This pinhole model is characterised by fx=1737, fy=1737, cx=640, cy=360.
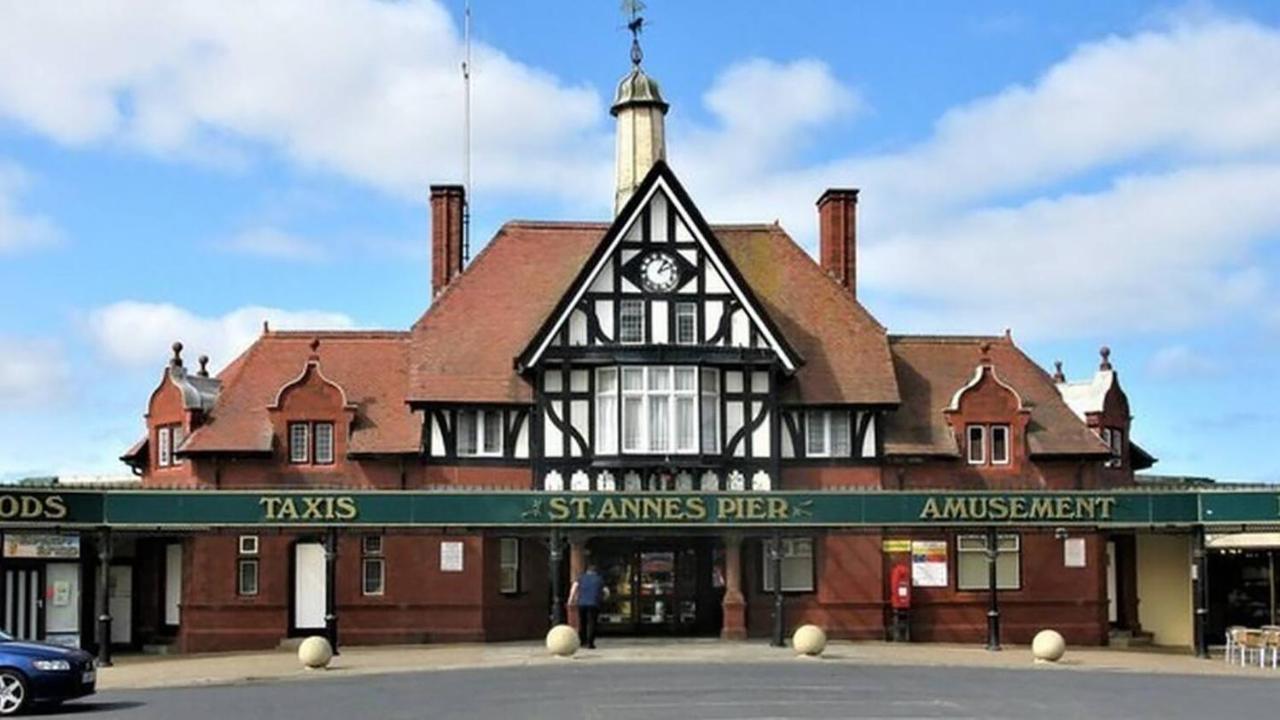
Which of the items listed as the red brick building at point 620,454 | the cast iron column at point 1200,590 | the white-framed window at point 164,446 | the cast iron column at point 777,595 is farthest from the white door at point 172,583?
the cast iron column at point 1200,590

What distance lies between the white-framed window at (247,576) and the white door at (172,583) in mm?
1534

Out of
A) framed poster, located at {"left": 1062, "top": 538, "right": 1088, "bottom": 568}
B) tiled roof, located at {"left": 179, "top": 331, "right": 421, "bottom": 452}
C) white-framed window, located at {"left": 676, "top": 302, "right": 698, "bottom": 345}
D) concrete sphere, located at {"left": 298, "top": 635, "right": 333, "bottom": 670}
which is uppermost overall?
white-framed window, located at {"left": 676, "top": 302, "right": 698, "bottom": 345}

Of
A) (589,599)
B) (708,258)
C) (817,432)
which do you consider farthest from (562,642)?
(708,258)

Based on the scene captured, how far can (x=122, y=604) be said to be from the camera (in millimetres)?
41250

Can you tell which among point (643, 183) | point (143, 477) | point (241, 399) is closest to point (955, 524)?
point (643, 183)

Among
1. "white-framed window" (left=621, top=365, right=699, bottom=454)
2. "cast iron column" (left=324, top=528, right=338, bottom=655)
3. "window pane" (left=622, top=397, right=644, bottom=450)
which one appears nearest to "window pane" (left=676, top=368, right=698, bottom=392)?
"white-framed window" (left=621, top=365, right=699, bottom=454)

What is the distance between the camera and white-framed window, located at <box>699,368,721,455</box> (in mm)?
41156

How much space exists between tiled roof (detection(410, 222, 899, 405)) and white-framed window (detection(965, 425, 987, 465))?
7.64 ft

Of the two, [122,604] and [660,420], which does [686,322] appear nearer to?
[660,420]

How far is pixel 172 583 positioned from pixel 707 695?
19452mm

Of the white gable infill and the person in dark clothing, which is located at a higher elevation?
the white gable infill

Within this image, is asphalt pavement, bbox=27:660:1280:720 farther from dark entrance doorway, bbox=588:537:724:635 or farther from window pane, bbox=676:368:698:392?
window pane, bbox=676:368:698:392

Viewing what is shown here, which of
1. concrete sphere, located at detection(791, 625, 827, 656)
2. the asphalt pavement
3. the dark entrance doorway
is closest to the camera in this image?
the asphalt pavement

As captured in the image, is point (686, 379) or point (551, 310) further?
point (551, 310)
